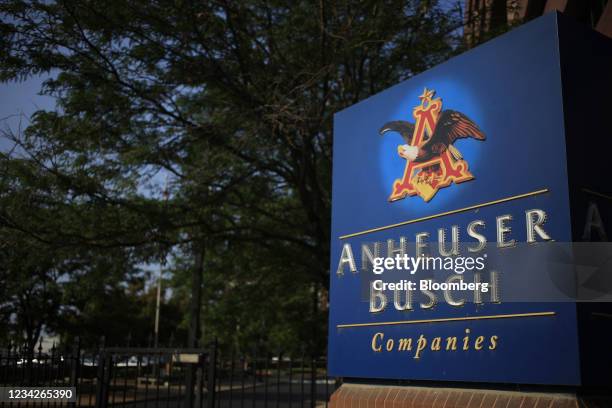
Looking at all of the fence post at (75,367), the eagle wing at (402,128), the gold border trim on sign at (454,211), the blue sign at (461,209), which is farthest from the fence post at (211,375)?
the eagle wing at (402,128)

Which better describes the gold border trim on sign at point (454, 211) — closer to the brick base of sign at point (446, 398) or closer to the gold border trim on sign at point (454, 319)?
the gold border trim on sign at point (454, 319)

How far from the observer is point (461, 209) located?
21.0 feet

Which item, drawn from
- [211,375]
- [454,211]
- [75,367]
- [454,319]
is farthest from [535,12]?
[75,367]

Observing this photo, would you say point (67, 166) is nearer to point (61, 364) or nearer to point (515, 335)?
point (61, 364)

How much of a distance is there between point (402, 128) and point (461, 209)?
53.2 inches

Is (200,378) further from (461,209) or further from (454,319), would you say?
(461,209)

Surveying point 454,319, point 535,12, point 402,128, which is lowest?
point 454,319

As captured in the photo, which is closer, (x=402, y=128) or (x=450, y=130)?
(x=450, y=130)

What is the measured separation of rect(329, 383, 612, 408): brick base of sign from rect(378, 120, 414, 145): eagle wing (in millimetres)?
2709

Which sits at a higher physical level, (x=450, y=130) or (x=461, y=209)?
(x=450, y=130)

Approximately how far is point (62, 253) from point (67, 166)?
177 centimetres

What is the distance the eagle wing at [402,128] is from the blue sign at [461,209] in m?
0.01

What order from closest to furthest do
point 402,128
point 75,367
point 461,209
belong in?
point 461,209 < point 402,128 < point 75,367

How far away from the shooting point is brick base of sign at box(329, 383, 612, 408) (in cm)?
531
